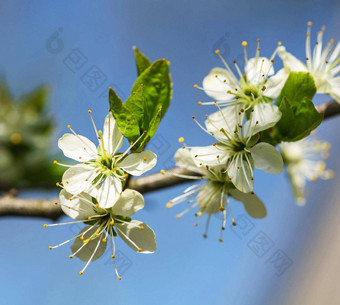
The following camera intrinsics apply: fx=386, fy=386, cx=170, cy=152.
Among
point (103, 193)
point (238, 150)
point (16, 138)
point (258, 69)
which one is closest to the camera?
point (103, 193)

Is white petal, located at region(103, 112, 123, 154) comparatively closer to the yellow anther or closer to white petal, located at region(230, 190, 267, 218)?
white petal, located at region(230, 190, 267, 218)

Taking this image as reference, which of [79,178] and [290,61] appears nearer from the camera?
[79,178]

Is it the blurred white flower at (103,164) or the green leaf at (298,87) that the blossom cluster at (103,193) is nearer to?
the blurred white flower at (103,164)

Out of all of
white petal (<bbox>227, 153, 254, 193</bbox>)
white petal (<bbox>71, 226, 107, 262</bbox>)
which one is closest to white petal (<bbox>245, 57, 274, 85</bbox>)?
white petal (<bbox>227, 153, 254, 193</bbox>)

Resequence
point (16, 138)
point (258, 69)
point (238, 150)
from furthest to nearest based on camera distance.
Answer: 1. point (16, 138)
2. point (258, 69)
3. point (238, 150)

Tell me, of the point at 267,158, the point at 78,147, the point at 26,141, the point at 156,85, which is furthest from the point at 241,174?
the point at 26,141

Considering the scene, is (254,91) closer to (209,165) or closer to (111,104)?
(209,165)

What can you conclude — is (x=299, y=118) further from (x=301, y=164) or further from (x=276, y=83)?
(x=301, y=164)
